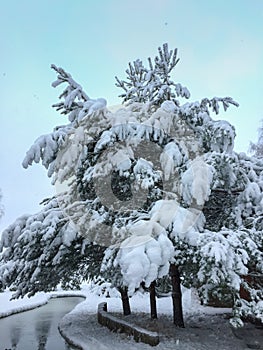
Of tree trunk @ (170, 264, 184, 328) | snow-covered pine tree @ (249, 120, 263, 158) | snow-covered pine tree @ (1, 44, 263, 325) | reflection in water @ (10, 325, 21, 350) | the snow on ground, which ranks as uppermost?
snow-covered pine tree @ (249, 120, 263, 158)

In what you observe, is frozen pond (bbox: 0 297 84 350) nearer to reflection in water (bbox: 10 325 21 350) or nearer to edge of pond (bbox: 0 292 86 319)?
reflection in water (bbox: 10 325 21 350)

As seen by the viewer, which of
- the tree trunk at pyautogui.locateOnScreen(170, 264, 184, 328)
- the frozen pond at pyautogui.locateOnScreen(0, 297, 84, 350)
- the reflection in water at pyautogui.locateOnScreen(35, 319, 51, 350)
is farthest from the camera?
the reflection in water at pyautogui.locateOnScreen(35, 319, 51, 350)

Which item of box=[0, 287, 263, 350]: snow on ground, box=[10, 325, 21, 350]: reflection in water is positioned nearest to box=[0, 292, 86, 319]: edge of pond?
box=[10, 325, 21, 350]: reflection in water

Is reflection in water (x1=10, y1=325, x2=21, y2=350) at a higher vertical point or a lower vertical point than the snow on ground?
lower

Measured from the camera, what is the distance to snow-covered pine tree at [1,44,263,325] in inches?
220

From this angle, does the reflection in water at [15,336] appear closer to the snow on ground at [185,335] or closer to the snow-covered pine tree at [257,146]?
the snow on ground at [185,335]

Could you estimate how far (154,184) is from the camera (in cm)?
707

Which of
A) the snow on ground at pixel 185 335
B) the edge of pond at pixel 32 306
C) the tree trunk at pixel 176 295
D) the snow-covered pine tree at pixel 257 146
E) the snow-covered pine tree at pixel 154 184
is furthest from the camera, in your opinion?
the snow-covered pine tree at pixel 257 146

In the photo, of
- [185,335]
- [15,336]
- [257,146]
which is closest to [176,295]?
[185,335]

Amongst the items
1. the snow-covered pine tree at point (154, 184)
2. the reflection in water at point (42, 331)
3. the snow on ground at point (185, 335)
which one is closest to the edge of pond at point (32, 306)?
the reflection in water at point (42, 331)

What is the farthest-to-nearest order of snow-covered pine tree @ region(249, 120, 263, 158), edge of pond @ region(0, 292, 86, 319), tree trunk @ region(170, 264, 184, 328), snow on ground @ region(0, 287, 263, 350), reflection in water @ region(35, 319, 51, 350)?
snow-covered pine tree @ region(249, 120, 263, 158), edge of pond @ region(0, 292, 86, 319), reflection in water @ region(35, 319, 51, 350), tree trunk @ region(170, 264, 184, 328), snow on ground @ region(0, 287, 263, 350)

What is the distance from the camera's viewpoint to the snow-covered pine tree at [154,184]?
5.58m

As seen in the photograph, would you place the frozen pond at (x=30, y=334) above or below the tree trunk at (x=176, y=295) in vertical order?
below

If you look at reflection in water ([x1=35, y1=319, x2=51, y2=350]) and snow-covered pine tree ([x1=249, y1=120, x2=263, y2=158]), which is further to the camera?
snow-covered pine tree ([x1=249, y1=120, x2=263, y2=158])
